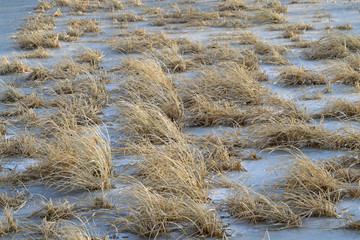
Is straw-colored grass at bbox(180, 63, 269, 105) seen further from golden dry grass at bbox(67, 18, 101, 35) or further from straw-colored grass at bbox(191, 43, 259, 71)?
Result: golden dry grass at bbox(67, 18, 101, 35)

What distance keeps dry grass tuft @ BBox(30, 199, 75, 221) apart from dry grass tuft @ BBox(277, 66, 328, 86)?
4.15 metres

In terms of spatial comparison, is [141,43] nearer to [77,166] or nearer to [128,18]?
[128,18]

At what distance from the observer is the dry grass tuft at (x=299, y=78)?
6977mm

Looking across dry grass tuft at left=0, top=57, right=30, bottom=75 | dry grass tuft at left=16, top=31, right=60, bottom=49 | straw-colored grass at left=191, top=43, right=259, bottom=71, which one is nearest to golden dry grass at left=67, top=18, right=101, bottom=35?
dry grass tuft at left=16, top=31, right=60, bottom=49

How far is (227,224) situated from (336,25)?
827cm

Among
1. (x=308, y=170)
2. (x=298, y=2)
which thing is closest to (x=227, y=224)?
(x=308, y=170)

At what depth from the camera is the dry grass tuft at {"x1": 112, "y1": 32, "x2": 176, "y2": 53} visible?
921cm

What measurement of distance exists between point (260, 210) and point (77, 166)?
1624 millimetres

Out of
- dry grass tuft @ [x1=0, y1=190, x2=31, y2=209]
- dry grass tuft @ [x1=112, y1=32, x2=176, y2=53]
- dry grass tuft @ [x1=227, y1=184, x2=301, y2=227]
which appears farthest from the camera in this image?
dry grass tuft @ [x1=112, y1=32, x2=176, y2=53]

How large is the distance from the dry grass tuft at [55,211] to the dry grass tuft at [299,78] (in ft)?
13.6

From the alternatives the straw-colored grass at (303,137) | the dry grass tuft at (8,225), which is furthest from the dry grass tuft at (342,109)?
the dry grass tuft at (8,225)

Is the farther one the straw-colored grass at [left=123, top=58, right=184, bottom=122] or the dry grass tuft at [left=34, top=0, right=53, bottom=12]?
the dry grass tuft at [left=34, top=0, right=53, bottom=12]

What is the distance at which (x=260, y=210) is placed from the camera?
11.5ft

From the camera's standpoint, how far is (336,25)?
35.2ft
